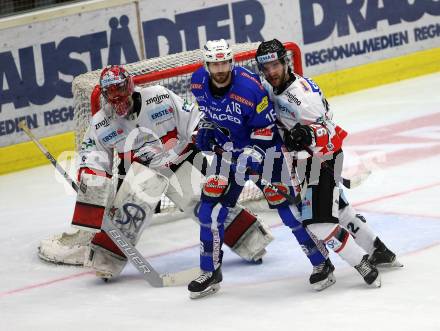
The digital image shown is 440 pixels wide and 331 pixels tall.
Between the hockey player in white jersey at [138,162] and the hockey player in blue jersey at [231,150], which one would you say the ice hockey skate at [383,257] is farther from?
the hockey player in white jersey at [138,162]

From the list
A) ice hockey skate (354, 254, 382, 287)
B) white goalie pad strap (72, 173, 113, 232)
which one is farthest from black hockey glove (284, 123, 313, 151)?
white goalie pad strap (72, 173, 113, 232)

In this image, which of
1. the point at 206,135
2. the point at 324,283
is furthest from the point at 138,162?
the point at 324,283

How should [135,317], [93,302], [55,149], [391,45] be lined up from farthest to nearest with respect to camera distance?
[391,45] < [55,149] < [93,302] < [135,317]

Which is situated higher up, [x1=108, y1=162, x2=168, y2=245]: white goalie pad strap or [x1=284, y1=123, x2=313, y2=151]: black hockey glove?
[x1=284, y1=123, x2=313, y2=151]: black hockey glove

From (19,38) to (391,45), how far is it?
150 inches

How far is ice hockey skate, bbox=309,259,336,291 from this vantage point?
5.04 metres

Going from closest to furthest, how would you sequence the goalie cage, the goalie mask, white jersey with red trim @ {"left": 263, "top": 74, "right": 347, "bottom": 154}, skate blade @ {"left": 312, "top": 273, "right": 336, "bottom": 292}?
white jersey with red trim @ {"left": 263, "top": 74, "right": 347, "bottom": 154}, skate blade @ {"left": 312, "top": 273, "right": 336, "bottom": 292}, the goalie mask, the goalie cage

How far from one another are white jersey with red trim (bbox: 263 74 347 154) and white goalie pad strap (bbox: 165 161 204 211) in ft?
2.92

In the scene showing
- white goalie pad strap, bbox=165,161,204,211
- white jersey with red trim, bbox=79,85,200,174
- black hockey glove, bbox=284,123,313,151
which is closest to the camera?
black hockey glove, bbox=284,123,313,151

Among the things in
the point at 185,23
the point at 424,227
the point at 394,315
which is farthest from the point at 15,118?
the point at 394,315

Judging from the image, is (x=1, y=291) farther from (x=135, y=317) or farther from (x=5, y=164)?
(x=5, y=164)

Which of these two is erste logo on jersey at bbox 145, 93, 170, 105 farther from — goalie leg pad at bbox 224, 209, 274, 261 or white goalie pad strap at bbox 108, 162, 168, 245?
goalie leg pad at bbox 224, 209, 274, 261

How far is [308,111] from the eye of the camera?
4.93 m

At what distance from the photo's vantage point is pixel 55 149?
29.4 ft
